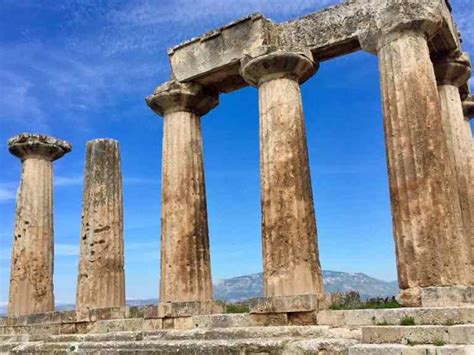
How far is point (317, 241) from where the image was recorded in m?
15.2

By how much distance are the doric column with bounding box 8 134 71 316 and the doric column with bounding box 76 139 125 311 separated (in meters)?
4.08

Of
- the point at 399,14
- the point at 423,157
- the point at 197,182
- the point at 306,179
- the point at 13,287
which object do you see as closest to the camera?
the point at 423,157

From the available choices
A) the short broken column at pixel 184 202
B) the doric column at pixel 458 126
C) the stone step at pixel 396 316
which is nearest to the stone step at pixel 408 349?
Answer: the stone step at pixel 396 316

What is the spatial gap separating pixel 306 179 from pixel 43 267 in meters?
13.3

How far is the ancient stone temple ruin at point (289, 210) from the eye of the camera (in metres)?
12.4

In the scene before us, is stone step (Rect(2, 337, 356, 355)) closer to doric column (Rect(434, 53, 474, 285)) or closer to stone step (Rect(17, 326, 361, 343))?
stone step (Rect(17, 326, 361, 343))

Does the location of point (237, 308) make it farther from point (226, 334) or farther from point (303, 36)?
point (303, 36)

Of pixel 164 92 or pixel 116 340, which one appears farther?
pixel 164 92

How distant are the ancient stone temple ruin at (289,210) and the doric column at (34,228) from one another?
0.14 meters

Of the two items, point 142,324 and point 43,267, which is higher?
point 43,267

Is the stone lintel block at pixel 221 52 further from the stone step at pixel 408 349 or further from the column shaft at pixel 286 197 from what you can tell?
the stone step at pixel 408 349

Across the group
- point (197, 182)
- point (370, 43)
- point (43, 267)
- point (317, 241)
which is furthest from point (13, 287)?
point (370, 43)

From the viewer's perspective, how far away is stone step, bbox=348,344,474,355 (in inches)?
340

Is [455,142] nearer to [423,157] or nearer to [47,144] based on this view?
[423,157]
